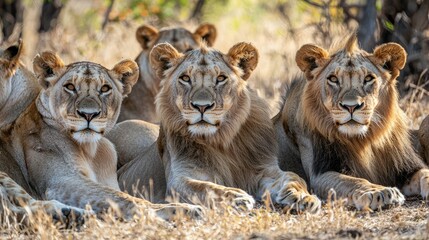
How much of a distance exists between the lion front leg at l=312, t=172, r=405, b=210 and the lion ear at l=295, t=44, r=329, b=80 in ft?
2.27

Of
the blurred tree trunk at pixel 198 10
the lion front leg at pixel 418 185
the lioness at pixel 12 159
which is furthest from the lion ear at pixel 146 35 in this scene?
the blurred tree trunk at pixel 198 10

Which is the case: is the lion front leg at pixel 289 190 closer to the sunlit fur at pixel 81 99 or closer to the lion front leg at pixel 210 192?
the lion front leg at pixel 210 192

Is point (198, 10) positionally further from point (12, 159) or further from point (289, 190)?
point (289, 190)

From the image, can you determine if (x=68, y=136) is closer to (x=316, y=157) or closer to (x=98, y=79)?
(x=98, y=79)

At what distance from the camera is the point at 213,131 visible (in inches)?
270

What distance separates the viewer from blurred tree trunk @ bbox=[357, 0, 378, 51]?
33.3 feet

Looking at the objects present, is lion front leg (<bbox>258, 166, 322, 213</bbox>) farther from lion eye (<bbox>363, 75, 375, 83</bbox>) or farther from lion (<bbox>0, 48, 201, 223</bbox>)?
lion (<bbox>0, 48, 201, 223</bbox>)

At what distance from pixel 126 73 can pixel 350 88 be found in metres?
1.46

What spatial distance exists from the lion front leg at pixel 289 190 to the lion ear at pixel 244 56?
673mm

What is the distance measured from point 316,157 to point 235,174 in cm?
53

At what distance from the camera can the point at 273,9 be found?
61.0 feet

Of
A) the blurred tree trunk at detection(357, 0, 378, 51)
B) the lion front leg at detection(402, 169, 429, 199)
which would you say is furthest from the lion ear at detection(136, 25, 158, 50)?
the lion front leg at detection(402, 169, 429, 199)

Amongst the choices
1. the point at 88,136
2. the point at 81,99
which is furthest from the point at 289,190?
the point at 81,99

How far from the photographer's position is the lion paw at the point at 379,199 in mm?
6375
